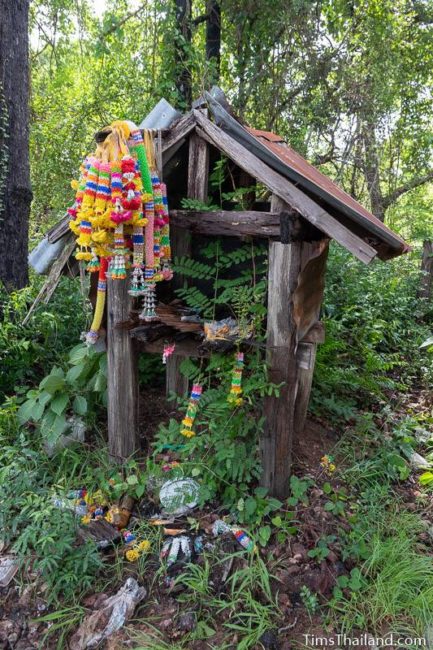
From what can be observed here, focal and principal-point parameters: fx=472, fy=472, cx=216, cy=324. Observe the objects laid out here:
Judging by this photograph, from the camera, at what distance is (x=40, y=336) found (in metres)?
4.11

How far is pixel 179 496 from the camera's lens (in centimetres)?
279

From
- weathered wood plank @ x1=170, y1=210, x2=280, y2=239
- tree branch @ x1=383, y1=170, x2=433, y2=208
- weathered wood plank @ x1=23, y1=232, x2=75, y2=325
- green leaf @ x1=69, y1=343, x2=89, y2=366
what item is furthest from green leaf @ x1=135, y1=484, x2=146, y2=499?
tree branch @ x1=383, y1=170, x2=433, y2=208

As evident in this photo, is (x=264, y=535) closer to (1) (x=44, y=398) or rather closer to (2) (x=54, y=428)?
(2) (x=54, y=428)

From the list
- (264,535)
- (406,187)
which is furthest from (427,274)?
(264,535)

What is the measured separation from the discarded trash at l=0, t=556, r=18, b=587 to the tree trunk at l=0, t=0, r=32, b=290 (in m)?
2.53

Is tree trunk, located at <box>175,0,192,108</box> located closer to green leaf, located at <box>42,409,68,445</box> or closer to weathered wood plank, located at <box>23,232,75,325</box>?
weathered wood plank, located at <box>23,232,75,325</box>

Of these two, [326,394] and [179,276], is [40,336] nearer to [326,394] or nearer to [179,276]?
[179,276]

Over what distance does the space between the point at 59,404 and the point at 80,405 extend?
0.47ft

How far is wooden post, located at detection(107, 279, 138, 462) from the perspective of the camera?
3.03 m

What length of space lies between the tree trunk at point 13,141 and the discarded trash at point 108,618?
9.82 feet

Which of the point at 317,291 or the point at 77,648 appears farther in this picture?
the point at 317,291

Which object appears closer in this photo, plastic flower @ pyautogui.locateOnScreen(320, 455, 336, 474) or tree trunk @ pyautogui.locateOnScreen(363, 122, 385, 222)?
plastic flower @ pyautogui.locateOnScreen(320, 455, 336, 474)

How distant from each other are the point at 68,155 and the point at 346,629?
25.3ft

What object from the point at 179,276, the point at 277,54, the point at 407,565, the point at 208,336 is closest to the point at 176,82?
the point at 277,54
